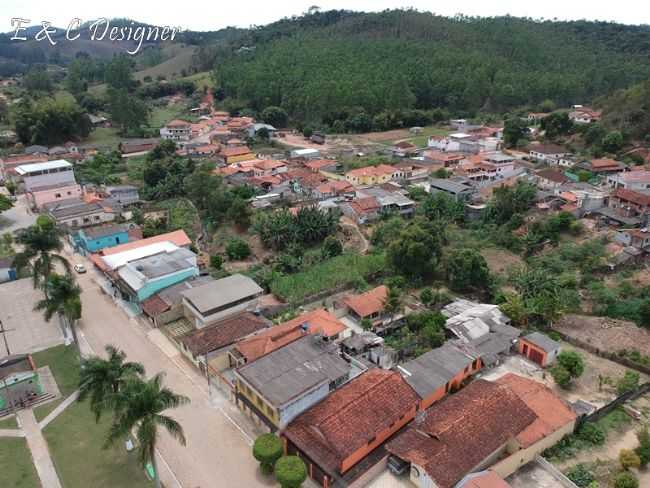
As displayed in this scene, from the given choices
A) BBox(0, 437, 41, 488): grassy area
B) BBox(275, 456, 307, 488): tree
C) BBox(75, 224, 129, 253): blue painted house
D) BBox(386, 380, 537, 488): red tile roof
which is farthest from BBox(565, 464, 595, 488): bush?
BBox(75, 224, 129, 253): blue painted house

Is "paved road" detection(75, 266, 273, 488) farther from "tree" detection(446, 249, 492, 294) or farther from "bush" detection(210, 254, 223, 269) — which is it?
"tree" detection(446, 249, 492, 294)

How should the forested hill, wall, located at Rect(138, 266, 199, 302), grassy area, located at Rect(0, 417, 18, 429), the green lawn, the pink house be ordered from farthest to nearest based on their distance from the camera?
the forested hill, the green lawn, the pink house, wall, located at Rect(138, 266, 199, 302), grassy area, located at Rect(0, 417, 18, 429)

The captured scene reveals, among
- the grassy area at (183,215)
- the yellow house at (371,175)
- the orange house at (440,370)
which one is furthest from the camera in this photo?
the yellow house at (371,175)

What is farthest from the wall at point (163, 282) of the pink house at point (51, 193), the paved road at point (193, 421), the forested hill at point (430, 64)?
the forested hill at point (430, 64)

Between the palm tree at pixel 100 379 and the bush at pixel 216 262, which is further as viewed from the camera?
the bush at pixel 216 262

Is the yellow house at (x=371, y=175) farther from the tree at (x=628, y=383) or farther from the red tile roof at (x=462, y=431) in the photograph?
the red tile roof at (x=462, y=431)

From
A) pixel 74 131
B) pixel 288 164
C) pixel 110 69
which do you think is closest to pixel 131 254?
pixel 288 164

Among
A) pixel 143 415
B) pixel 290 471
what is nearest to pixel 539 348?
pixel 290 471
